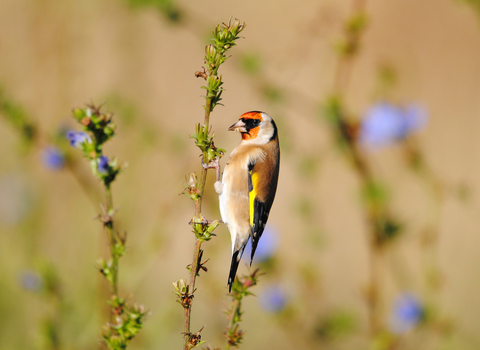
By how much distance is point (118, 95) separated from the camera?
13.6 ft

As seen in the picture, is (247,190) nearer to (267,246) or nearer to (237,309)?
(267,246)

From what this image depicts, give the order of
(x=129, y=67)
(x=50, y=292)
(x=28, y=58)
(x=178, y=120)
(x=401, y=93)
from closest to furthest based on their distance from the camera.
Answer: (x=50, y=292)
(x=28, y=58)
(x=129, y=67)
(x=401, y=93)
(x=178, y=120)

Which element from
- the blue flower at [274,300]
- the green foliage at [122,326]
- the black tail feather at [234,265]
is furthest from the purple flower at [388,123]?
the green foliage at [122,326]

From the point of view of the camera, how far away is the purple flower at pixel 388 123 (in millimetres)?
3797

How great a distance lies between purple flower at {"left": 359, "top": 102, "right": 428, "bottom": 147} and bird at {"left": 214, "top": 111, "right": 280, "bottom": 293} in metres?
1.24

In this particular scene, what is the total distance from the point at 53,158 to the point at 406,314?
286 cm

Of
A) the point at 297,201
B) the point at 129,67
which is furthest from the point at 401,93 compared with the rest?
the point at 129,67

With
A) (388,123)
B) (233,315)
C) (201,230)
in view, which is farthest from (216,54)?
(388,123)

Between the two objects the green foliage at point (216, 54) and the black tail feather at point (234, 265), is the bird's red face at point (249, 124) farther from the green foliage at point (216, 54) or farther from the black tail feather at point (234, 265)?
the green foliage at point (216, 54)

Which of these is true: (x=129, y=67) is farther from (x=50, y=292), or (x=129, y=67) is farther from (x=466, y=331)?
(x=466, y=331)

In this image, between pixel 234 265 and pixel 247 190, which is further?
pixel 247 190

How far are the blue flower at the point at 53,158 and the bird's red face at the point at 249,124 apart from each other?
3.65 feet

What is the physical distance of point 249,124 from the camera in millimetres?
3031

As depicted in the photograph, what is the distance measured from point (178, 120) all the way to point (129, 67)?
4.43 meters
